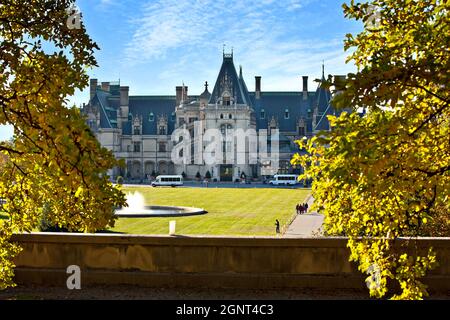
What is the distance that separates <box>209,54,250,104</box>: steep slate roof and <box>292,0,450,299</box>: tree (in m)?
73.6

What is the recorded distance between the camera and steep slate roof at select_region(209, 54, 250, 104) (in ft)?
259

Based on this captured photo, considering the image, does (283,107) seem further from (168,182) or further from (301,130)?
(168,182)

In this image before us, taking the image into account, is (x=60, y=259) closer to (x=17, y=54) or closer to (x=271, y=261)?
(x=271, y=261)

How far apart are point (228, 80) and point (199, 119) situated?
8.18 metres

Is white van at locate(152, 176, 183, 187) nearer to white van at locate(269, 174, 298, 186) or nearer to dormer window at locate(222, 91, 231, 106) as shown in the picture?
white van at locate(269, 174, 298, 186)

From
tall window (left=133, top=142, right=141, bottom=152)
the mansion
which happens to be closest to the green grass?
the mansion

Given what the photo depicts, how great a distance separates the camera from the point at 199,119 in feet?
271

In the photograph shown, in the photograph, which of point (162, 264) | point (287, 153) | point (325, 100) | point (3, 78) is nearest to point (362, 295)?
point (162, 264)

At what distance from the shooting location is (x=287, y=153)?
8206 centimetres

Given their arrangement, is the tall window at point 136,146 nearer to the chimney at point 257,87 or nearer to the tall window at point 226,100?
the tall window at point 226,100

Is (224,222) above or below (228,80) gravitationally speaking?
below

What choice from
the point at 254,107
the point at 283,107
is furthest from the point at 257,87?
the point at 283,107

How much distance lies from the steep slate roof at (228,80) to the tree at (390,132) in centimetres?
7355
